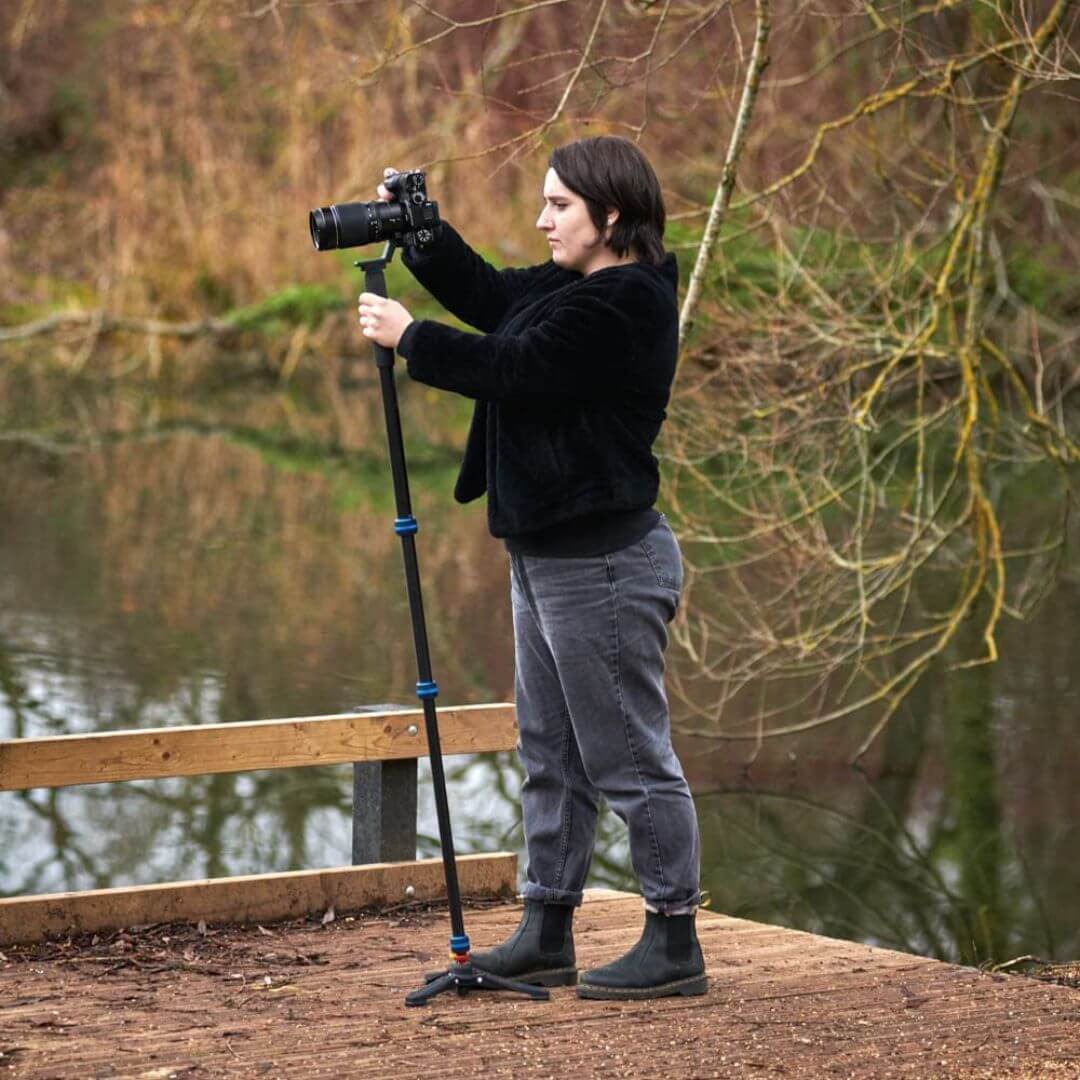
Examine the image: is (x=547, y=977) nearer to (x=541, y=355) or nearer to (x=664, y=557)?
(x=664, y=557)

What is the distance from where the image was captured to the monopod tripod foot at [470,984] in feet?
11.9

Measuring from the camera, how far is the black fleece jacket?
339 centimetres

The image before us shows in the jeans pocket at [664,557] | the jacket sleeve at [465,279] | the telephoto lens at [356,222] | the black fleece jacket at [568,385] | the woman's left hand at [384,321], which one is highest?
the telephoto lens at [356,222]

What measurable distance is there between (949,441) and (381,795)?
11.2 meters

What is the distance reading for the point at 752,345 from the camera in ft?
24.3

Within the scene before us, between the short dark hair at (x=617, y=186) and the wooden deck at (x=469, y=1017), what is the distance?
1.38 metres

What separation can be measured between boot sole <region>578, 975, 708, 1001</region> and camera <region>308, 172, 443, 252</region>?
1419 millimetres

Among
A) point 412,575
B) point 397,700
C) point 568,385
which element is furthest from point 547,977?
point 397,700

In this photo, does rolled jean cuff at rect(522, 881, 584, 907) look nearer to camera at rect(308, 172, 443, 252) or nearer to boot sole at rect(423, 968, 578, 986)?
boot sole at rect(423, 968, 578, 986)

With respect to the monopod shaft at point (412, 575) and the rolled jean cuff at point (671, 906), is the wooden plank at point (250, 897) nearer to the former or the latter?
the monopod shaft at point (412, 575)

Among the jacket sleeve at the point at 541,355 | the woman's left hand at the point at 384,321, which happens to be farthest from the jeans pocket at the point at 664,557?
the woman's left hand at the point at 384,321

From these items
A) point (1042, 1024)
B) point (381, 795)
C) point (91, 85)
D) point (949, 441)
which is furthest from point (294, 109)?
point (1042, 1024)

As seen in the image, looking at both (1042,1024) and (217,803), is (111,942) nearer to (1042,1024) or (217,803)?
(1042,1024)

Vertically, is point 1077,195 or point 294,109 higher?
point 294,109
